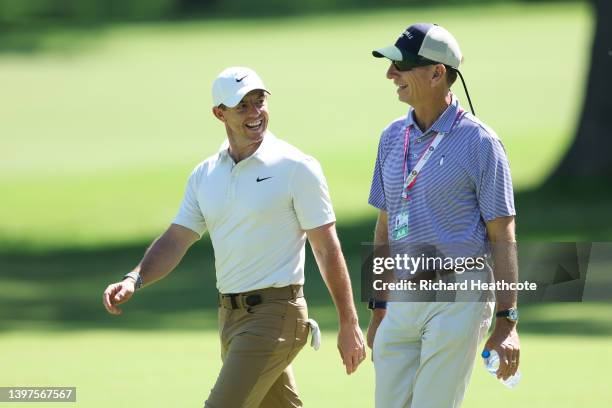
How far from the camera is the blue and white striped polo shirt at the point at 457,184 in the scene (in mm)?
6711

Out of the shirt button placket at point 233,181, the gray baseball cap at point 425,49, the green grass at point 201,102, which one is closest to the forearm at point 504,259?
the gray baseball cap at point 425,49

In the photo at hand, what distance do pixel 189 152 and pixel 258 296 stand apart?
29757 millimetres

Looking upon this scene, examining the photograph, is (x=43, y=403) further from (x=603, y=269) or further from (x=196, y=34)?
(x=196, y=34)

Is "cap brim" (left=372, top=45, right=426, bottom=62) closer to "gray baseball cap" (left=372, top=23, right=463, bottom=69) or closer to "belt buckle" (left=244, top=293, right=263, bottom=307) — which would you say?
"gray baseball cap" (left=372, top=23, right=463, bottom=69)

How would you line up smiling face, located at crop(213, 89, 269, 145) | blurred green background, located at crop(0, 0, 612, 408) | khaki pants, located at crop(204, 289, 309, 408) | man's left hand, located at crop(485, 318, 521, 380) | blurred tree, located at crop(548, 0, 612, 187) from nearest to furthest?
man's left hand, located at crop(485, 318, 521, 380) < khaki pants, located at crop(204, 289, 309, 408) < smiling face, located at crop(213, 89, 269, 145) < blurred green background, located at crop(0, 0, 612, 408) < blurred tree, located at crop(548, 0, 612, 187)

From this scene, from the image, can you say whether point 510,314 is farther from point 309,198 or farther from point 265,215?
point 265,215

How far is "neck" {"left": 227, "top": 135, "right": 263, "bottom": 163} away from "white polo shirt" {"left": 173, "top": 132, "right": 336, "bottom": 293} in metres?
0.07

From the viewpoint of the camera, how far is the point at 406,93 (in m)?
7.02

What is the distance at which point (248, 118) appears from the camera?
25.5 feet

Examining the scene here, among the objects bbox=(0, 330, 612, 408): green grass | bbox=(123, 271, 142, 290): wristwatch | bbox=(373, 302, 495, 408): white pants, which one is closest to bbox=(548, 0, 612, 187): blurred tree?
bbox=(0, 330, 612, 408): green grass

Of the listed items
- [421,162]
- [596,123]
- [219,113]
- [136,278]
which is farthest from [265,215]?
[596,123]

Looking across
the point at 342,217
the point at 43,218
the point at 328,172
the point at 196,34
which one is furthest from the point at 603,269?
the point at 196,34

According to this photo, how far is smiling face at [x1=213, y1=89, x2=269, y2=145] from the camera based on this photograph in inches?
306

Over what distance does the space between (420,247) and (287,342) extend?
110 centimetres
